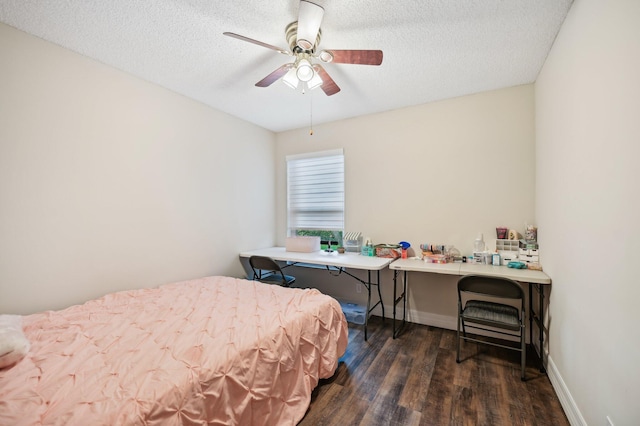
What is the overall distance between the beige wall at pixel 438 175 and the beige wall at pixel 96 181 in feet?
5.59

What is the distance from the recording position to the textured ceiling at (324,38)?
1.63 meters

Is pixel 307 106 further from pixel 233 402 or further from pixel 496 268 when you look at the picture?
pixel 233 402

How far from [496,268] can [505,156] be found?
1.14 meters

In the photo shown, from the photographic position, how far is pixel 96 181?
2.16m

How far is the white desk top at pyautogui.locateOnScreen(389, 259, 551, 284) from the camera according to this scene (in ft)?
6.83

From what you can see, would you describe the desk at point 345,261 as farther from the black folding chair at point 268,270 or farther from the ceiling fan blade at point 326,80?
the ceiling fan blade at point 326,80

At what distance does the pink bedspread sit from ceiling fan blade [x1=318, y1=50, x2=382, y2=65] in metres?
1.76

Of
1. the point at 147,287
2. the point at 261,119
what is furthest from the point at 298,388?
the point at 261,119

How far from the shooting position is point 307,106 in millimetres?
3127

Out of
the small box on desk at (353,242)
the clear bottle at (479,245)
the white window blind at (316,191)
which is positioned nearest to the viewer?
the clear bottle at (479,245)

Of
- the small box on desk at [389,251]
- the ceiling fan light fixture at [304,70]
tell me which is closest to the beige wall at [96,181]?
the ceiling fan light fixture at [304,70]

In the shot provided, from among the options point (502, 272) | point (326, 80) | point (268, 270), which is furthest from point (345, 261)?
point (326, 80)

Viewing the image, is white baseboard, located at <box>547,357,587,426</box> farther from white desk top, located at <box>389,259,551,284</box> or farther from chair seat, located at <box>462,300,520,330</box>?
white desk top, located at <box>389,259,551,284</box>

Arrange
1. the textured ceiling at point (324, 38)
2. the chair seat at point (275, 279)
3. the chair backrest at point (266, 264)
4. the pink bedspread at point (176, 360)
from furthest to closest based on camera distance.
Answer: the chair seat at point (275, 279) < the chair backrest at point (266, 264) < the textured ceiling at point (324, 38) < the pink bedspread at point (176, 360)
